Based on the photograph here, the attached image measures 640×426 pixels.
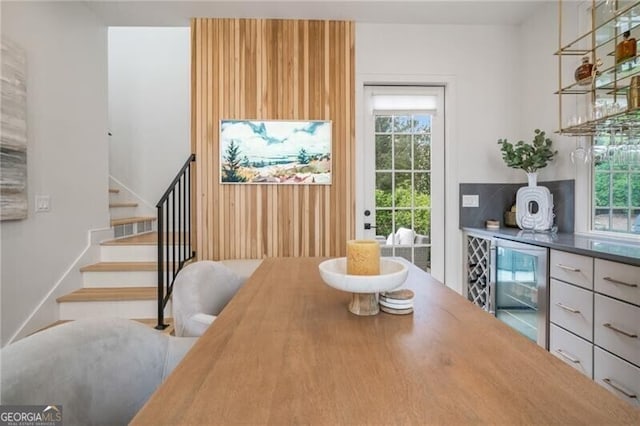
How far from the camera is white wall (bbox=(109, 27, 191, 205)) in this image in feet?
14.4

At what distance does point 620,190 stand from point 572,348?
1.22 meters

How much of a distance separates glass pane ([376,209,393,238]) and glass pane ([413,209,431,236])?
0.90ft

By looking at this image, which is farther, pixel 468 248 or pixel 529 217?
pixel 468 248

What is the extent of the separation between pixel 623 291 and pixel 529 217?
1.27 metres

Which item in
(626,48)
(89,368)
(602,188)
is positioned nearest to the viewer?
(89,368)

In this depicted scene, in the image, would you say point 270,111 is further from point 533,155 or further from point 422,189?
point 533,155

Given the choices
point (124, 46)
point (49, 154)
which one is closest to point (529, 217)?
point (49, 154)

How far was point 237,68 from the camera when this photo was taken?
3172 mm

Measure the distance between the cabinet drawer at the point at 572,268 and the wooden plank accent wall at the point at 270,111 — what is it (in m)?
1.70

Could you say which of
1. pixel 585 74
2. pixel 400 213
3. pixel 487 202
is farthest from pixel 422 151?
pixel 585 74

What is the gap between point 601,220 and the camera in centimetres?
243

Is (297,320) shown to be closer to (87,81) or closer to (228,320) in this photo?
(228,320)

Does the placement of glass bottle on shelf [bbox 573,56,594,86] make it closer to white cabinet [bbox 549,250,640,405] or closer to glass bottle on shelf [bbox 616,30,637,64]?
glass bottle on shelf [bbox 616,30,637,64]

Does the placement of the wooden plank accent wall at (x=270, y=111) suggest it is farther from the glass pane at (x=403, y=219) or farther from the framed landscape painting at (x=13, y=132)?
the framed landscape painting at (x=13, y=132)
